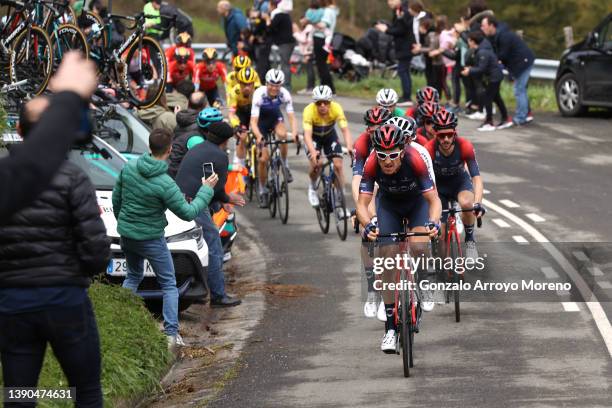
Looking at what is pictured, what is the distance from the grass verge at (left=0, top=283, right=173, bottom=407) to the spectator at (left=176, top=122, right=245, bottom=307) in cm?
145

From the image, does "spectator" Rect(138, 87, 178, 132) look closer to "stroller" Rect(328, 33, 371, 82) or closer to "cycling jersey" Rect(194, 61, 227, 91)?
"cycling jersey" Rect(194, 61, 227, 91)

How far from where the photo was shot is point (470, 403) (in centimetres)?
973

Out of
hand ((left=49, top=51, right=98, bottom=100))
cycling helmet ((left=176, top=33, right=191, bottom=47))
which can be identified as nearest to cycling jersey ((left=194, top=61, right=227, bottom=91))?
cycling helmet ((left=176, top=33, right=191, bottom=47))

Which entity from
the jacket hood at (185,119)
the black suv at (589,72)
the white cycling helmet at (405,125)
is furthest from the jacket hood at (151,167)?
the black suv at (589,72)

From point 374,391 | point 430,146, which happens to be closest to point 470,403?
point 374,391

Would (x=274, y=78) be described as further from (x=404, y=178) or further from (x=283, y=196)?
(x=404, y=178)

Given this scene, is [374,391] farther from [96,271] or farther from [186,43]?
[186,43]

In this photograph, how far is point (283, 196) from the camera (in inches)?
762

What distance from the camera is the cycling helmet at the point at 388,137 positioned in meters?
10.8

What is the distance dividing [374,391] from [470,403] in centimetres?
84

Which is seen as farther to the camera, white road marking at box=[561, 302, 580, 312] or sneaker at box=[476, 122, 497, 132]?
sneaker at box=[476, 122, 497, 132]

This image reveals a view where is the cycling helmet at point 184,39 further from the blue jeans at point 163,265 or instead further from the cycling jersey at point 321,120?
the blue jeans at point 163,265

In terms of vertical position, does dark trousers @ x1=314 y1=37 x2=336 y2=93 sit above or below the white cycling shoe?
above

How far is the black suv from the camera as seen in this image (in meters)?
25.7
